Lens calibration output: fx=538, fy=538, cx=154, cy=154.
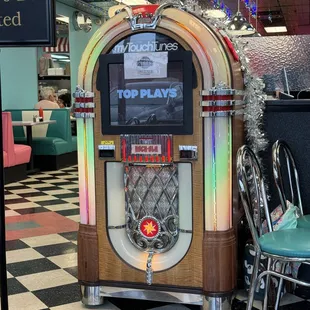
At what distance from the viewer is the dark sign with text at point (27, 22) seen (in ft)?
6.25

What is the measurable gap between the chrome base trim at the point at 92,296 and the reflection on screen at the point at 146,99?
0.87 m

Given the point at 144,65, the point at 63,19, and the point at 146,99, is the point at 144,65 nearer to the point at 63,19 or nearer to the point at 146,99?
the point at 146,99

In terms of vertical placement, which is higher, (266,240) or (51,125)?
(51,125)

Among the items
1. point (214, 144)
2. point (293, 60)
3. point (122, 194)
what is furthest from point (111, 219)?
point (293, 60)

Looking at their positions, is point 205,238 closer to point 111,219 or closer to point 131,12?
point 111,219

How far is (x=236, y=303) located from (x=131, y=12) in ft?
5.25

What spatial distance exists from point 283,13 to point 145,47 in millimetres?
14898

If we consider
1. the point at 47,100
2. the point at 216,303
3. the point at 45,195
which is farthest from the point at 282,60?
the point at 47,100

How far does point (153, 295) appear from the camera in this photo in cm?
276

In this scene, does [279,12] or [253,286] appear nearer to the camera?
[253,286]

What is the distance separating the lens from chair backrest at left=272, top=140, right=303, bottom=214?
105 inches

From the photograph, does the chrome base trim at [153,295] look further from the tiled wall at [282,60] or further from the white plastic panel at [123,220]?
the tiled wall at [282,60]

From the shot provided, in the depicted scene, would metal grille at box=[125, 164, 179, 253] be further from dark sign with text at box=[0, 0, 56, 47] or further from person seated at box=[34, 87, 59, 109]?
person seated at box=[34, 87, 59, 109]

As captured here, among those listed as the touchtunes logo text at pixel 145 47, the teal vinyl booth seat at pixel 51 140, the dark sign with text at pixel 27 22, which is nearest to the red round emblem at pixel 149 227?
the touchtunes logo text at pixel 145 47
